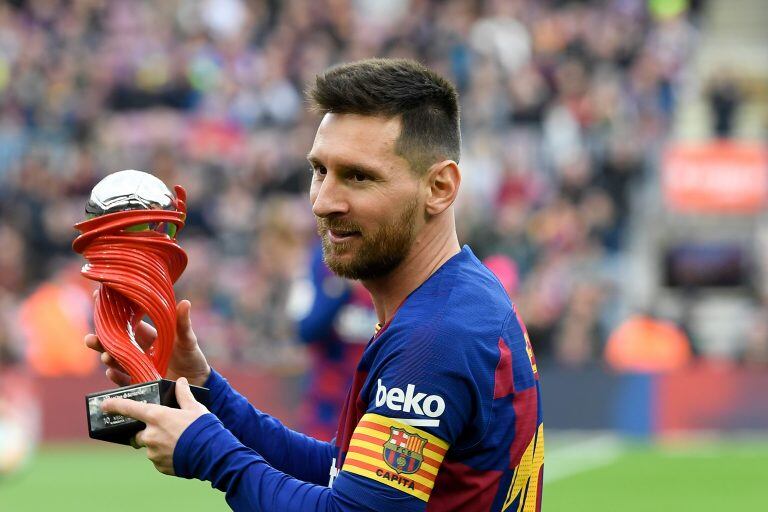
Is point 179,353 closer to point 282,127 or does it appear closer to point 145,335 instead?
point 145,335

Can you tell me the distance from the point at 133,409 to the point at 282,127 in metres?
14.6

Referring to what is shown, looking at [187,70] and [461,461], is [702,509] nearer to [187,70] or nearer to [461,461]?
[461,461]

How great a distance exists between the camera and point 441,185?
3.37 meters

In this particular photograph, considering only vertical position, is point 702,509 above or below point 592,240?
below

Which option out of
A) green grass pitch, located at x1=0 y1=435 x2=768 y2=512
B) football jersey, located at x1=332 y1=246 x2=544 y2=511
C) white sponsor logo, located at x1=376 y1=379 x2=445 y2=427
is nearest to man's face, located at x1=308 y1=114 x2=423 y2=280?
football jersey, located at x1=332 y1=246 x2=544 y2=511

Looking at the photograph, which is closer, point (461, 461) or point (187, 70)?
point (461, 461)

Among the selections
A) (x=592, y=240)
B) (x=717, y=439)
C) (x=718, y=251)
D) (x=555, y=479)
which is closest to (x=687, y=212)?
(x=718, y=251)

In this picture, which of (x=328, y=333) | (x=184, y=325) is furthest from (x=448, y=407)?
(x=328, y=333)

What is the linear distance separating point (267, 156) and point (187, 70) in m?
1.93

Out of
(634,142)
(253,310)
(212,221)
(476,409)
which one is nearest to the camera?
Result: (476,409)

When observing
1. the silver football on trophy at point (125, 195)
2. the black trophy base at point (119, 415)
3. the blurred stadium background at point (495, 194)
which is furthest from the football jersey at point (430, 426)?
the blurred stadium background at point (495, 194)

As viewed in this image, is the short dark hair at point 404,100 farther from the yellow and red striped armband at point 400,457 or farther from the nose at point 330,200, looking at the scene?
the yellow and red striped armband at point 400,457

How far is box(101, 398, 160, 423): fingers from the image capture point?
320cm

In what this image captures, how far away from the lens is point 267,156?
56.2 ft
